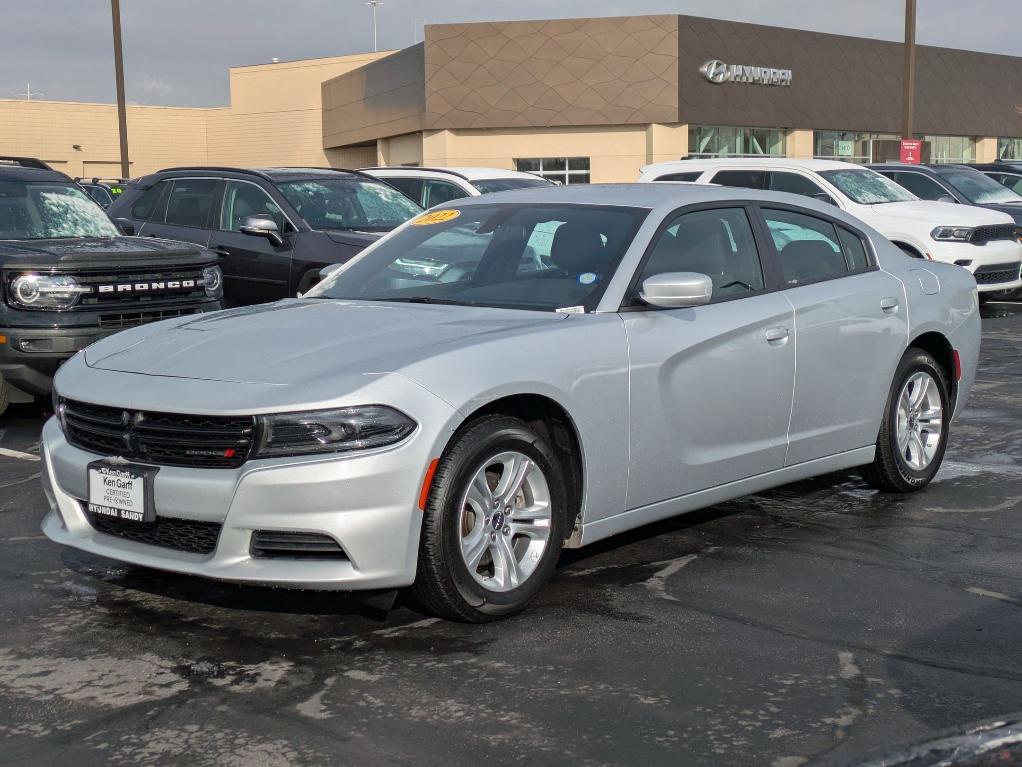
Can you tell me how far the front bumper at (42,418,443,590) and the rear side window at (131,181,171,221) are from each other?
30.6 feet

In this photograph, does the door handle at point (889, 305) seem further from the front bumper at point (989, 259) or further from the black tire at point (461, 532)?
the front bumper at point (989, 259)

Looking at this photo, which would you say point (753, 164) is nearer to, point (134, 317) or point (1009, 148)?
point (134, 317)

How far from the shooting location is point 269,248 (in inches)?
491

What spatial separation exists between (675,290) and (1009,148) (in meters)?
64.5

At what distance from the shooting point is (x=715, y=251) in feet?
20.2

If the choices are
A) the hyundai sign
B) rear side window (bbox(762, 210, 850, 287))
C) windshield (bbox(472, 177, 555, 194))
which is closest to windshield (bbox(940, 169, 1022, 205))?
windshield (bbox(472, 177, 555, 194))

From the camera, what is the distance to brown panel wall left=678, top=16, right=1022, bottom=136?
49.9 meters

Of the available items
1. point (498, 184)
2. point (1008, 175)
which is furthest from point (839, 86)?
point (498, 184)

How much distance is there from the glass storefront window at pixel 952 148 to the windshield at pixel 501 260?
2266 inches

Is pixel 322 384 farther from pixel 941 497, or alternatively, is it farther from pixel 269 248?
pixel 269 248

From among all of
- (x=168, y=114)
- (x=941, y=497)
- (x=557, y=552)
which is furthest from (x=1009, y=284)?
(x=168, y=114)

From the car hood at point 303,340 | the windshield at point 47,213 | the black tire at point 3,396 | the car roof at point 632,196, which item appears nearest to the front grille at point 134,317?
the black tire at point 3,396

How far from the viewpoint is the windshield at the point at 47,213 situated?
10.4m

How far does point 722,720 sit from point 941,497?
3.55m
